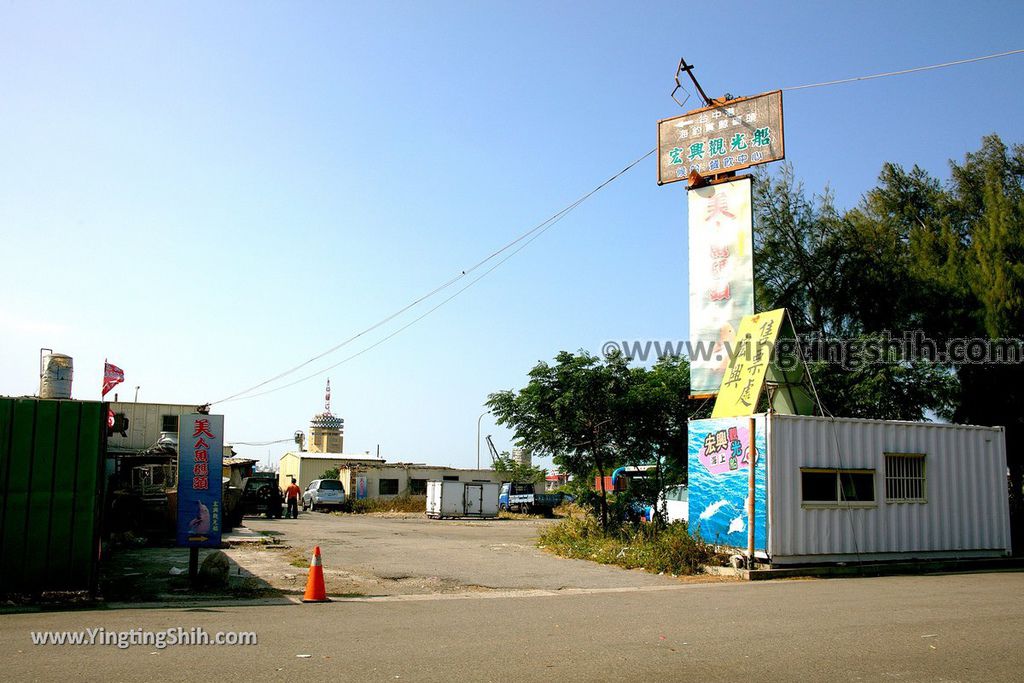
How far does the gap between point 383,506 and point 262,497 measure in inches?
340

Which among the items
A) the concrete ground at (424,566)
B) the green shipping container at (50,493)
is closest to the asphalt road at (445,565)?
the concrete ground at (424,566)

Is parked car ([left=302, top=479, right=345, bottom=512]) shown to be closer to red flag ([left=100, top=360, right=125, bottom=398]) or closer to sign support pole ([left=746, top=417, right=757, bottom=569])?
red flag ([left=100, top=360, right=125, bottom=398])

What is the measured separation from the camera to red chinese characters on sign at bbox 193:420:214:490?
12352 mm

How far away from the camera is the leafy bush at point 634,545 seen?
15922 millimetres

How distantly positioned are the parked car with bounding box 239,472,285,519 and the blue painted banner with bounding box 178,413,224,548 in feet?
69.5

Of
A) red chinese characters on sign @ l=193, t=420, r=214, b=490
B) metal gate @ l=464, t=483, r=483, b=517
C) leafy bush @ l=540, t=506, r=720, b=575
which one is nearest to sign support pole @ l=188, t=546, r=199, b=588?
red chinese characters on sign @ l=193, t=420, r=214, b=490

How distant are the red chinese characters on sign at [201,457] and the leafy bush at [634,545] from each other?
8642 millimetres

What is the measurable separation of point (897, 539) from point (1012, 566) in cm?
305

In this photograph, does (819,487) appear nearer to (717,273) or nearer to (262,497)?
(717,273)

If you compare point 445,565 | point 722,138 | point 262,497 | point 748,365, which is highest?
point 722,138

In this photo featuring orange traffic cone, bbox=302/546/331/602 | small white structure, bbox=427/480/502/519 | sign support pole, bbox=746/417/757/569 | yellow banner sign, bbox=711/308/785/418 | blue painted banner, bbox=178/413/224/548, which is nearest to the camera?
orange traffic cone, bbox=302/546/331/602

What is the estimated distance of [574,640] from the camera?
8.33 metres

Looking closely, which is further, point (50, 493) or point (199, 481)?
point (199, 481)

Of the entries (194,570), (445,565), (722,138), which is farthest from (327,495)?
(194,570)
